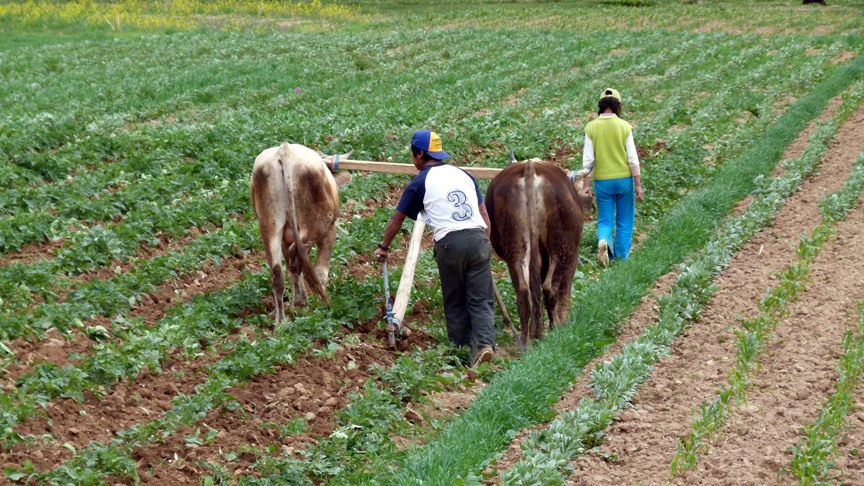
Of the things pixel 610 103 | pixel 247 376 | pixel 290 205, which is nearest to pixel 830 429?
pixel 247 376

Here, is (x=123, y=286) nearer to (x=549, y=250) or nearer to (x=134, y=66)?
(x=549, y=250)

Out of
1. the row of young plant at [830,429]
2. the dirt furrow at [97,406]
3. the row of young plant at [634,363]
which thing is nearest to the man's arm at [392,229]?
the dirt furrow at [97,406]

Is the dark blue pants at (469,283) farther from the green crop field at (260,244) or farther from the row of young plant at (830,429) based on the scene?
the row of young plant at (830,429)

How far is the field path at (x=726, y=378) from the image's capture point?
19.5 ft

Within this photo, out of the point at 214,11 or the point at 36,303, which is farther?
the point at 214,11

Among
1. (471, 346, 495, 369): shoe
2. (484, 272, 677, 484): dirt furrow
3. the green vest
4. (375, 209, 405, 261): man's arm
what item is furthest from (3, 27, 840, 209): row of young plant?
(471, 346, 495, 369): shoe

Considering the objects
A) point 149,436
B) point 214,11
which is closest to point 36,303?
point 149,436

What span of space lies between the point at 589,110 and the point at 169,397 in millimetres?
14298

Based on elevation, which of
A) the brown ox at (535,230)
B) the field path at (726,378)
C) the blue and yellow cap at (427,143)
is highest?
the blue and yellow cap at (427,143)

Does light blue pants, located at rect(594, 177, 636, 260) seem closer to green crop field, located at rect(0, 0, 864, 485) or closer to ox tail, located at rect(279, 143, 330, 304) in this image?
green crop field, located at rect(0, 0, 864, 485)

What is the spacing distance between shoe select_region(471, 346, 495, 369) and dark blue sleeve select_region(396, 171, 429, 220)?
128 cm

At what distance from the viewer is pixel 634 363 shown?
7230 millimetres

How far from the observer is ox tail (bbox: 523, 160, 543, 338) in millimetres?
8359

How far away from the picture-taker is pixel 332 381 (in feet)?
25.1
